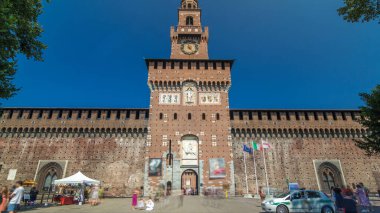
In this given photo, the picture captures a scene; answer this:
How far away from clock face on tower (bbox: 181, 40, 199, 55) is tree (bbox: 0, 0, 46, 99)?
878 inches

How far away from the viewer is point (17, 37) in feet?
45.8

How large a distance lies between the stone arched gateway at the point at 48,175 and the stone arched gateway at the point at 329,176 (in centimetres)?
3446

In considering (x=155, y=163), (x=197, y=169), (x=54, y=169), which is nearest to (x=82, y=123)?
(x=54, y=169)

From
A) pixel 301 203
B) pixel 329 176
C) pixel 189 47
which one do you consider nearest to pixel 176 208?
pixel 301 203

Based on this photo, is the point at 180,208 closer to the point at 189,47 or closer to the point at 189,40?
the point at 189,47

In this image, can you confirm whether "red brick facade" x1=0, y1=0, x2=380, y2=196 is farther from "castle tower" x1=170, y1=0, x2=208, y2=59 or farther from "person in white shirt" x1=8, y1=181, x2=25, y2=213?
"person in white shirt" x1=8, y1=181, x2=25, y2=213

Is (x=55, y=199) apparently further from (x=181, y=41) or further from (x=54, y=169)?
(x=181, y=41)

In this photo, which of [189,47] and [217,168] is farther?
[189,47]

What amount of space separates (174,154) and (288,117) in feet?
57.9

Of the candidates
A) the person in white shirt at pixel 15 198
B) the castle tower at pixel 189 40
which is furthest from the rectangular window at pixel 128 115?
the person in white shirt at pixel 15 198

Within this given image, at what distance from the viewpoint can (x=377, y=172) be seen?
102 ft

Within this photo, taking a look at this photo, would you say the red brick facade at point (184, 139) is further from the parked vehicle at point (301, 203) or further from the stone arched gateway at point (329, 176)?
the parked vehicle at point (301, 203)

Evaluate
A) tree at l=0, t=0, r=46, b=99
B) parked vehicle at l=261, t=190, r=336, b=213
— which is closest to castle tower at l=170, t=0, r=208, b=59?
tree at l=0, t=0, r=46, b=99

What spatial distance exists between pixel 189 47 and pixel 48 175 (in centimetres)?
2677
